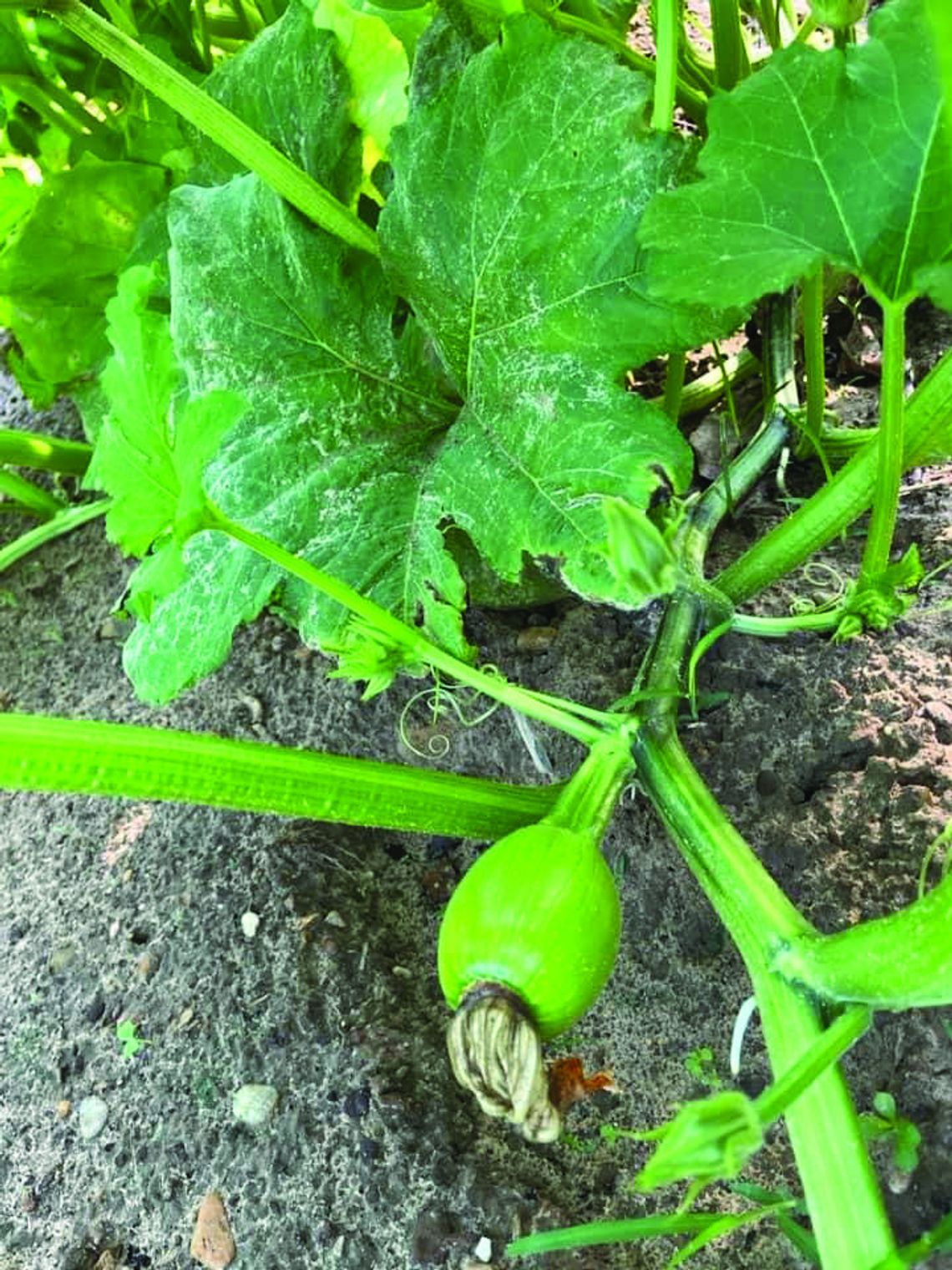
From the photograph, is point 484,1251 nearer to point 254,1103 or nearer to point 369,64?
point 254,1103

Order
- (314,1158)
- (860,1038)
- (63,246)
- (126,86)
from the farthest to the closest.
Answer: (126,86)
(63,246)
(314,1158)
(860,1038)

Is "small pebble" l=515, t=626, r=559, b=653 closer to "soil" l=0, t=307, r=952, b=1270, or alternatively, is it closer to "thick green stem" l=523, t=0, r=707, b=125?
"soil" l=0, t=307, r=952, b=1270

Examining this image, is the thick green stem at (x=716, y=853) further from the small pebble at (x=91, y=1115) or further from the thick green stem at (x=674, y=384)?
the small pebble at (x=91, y=1115)

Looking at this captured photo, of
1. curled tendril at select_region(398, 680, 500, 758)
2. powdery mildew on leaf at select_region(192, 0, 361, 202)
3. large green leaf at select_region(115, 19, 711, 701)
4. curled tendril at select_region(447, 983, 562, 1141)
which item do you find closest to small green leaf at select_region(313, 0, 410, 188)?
powdery mildew on leaf at select_region(192, 0, 361, 202)

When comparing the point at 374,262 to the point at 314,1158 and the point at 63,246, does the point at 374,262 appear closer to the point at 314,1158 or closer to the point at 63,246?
the point at 63,246

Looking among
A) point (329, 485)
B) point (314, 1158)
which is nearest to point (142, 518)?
point (329, 485)

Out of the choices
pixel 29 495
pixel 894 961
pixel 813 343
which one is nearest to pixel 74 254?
pixel 29 495
